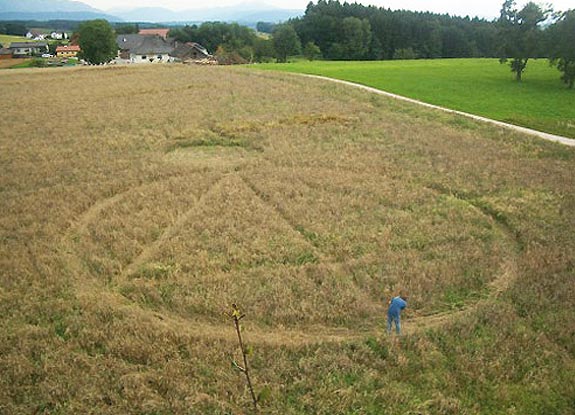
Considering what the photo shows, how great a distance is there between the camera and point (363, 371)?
953 cm

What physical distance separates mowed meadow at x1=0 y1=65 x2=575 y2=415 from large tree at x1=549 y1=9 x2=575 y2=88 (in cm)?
2126

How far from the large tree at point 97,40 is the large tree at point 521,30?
60133 millimetres

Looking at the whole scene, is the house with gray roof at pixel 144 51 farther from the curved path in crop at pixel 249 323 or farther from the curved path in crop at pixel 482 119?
the curved path in crop at pixel 249 323

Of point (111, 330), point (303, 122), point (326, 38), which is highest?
point (326, 38)

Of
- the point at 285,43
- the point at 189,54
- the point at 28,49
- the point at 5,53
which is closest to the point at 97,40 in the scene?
the point at 189,54

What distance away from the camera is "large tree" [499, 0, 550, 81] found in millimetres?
46062

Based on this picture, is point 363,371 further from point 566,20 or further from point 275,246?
point 566,20

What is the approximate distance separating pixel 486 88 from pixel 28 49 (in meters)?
125

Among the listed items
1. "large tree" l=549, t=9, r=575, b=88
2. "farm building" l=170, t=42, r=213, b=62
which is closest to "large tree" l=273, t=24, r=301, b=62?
"farm building" l=170, t=42, r=213, b=62

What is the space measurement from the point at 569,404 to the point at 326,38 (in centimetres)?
10599

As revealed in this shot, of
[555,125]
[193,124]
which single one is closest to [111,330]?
[193,124]

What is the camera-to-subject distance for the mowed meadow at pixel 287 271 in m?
9.16

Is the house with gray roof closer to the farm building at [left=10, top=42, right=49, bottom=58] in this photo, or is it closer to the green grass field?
the farm building at [left=10, top=42, right=49, bottom=58]

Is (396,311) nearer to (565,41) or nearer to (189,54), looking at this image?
(565,41)
